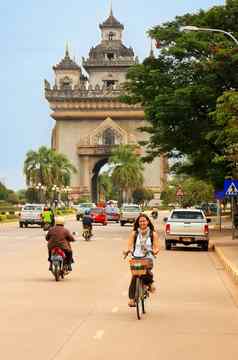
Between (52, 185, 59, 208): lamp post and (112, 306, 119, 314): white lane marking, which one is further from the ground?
(52, 185, 59, 208): lamp post

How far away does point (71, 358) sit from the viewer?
10.6m

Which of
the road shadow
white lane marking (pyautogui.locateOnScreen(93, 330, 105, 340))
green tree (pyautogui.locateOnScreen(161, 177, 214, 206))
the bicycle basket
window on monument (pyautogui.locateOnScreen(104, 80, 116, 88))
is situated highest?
window on monument (pyautogui.locateOnScreen(104, 80, 116, 88))

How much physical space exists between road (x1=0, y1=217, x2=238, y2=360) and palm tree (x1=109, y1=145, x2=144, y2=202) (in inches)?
4201

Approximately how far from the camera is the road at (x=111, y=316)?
445 inches

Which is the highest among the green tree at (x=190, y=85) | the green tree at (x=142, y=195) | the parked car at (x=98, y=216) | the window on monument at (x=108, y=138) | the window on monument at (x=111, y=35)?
the window on monument at (x=111, y=35)

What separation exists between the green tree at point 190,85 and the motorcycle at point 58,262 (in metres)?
24.7

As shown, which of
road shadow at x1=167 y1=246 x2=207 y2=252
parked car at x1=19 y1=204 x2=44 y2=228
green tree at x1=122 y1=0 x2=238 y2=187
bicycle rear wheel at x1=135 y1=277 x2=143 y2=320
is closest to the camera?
bicycle rear wheel at x1=135 y1=277 x2=143 y2=320

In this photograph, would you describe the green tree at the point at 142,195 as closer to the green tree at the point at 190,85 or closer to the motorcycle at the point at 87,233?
the green tree at the point at 190,85

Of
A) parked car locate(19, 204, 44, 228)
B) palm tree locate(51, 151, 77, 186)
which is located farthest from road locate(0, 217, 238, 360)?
palm tree locate(51, 151, 77, 186)

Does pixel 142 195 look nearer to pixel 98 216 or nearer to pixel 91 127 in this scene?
pixel 91 127

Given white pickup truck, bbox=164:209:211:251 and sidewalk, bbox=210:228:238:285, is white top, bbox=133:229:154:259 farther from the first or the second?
white pickup truck, bbox=164:209:211:251

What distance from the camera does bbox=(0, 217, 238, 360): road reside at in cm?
1131

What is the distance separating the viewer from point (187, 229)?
119ft

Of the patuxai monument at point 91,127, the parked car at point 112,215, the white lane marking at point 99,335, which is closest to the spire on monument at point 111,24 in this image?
the patuxai monument at point 91,127
